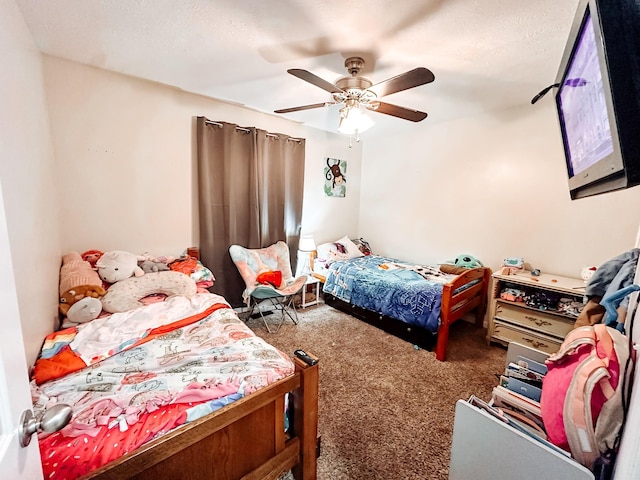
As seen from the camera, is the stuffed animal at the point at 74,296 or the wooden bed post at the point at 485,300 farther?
the wooden bed post at the point at 485,300

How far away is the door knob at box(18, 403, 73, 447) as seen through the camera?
55 centimetres

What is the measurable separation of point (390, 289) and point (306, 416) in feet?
5.81

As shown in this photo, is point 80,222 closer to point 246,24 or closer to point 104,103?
point 104,103

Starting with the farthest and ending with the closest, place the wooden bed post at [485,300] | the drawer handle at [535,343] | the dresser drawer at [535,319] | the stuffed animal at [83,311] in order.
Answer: the wooden bed post at [485,300] < the drawer handle at [535,343] < the dresser drawer at [535,319] < the stuffed animal at [83,311]

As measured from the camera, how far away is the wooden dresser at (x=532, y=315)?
229 cm

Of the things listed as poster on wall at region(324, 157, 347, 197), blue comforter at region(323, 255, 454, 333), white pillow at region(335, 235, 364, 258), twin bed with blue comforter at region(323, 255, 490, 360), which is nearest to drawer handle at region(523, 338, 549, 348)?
twin bed with blue comforter at region(323, 255, 490, 360)

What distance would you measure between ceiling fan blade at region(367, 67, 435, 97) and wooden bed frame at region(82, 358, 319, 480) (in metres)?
1.68

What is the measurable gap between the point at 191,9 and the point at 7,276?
162cm

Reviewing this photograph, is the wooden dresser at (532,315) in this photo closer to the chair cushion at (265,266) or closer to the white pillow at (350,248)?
the white pillow at (350,248)

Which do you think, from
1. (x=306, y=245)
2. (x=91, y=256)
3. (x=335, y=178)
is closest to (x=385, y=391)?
(x=306, y=245)

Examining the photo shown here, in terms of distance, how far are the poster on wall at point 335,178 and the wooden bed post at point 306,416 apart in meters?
3.05

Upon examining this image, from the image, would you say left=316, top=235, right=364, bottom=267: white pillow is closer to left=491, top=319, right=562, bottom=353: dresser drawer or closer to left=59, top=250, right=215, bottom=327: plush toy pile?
left=59, top=250, right=215, bottom=327: plush toy pile

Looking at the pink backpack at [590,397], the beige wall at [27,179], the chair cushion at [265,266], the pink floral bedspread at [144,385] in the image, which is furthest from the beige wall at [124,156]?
the pink backpack at [590,397]

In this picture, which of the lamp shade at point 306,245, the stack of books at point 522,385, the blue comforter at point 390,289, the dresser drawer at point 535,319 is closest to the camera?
the stack of books at point 522,385
